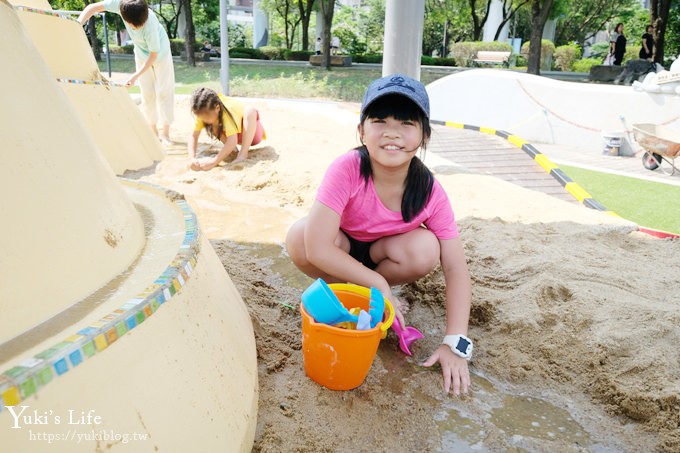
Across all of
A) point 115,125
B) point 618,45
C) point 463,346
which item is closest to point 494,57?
point 618,45

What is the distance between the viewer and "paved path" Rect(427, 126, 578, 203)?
5.16 m

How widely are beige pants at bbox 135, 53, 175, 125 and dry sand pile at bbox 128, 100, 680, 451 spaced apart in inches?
101

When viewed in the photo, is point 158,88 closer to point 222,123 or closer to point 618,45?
point 222,123

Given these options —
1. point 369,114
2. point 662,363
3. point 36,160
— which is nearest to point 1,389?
point 36,160

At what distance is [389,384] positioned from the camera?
1.81 metres

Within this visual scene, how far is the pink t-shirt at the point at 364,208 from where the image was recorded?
196 cm

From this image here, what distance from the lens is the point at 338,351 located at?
1622mm

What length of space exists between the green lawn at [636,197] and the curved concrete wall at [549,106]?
9.44 feet

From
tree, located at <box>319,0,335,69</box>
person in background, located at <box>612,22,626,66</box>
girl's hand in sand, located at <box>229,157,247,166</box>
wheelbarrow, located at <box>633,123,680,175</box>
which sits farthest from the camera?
tree, located at <box>319,0,335,69</box>

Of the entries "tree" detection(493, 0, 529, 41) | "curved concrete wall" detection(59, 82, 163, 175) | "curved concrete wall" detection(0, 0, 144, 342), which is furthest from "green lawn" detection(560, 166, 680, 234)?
"tree" detection(493, 0, 529, 41)

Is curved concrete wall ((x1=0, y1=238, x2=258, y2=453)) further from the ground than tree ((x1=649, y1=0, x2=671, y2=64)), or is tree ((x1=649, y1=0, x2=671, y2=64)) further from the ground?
tree ((x1=649, y1=0, x2=671, y2=64))

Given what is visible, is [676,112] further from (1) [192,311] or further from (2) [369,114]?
(1) [192,311]

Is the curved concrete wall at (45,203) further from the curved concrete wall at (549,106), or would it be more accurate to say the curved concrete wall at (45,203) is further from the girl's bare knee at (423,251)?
the curved concrete wall at (549,106)

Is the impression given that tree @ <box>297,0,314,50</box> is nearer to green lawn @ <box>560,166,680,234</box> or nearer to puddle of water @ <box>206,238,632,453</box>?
green lawn @ <box>560,166,680,234</box>
